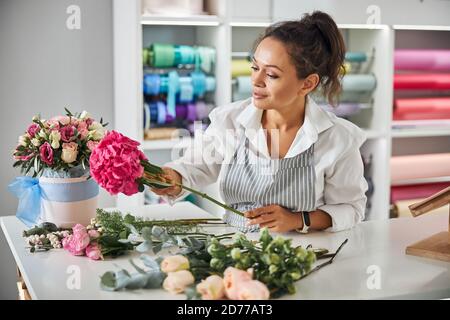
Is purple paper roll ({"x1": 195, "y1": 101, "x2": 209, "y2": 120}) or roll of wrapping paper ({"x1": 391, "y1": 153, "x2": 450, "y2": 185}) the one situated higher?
purple paper roll ({"x1": 195, "y1": 101, "x2": 209, "y2": 120})

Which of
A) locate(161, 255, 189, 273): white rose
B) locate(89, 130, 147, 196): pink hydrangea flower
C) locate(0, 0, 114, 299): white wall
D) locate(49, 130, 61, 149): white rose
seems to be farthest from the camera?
locate(0, 0, 114, 299): white wall

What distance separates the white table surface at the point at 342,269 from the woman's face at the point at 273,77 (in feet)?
1.13

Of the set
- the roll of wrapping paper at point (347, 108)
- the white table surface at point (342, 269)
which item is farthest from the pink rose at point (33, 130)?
the roll of wrapping paper at point (347, 108)

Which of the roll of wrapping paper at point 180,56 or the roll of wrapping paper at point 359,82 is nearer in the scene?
the roll of wrapping paper at point 180,56

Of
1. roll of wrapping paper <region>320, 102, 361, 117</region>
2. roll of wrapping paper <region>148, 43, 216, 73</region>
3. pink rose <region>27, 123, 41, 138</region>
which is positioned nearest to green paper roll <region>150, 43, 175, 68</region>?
roll of wrapping paper <region>148, 43, 216, 73</region>

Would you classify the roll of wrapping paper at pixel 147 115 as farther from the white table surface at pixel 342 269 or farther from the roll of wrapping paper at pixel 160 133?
the white table surface at pixel 342 269

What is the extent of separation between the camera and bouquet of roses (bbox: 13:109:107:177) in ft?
5.24

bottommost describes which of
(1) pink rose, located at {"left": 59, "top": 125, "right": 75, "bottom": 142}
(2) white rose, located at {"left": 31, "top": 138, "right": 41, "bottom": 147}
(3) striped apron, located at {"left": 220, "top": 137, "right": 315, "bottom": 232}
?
(3) striped apron, located at {"left": 220, "top": 137, "right": 315, "bottom": 232}

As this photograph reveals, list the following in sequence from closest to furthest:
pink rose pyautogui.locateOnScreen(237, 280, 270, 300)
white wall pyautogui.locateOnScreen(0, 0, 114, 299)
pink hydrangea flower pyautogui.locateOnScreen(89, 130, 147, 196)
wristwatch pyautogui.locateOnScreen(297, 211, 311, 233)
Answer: pink rose pyautogui.locateOnScreen(237, 280, 270, 300) → pink hydrangea flower pyautogui.locateOnScreen(89, 130, 147, 196) → wristwatch pyautogui.locateOnScreen(297, 211, 311, 233) → white wall pyautogui.locateOnScreen(0, 0, 114, 299)

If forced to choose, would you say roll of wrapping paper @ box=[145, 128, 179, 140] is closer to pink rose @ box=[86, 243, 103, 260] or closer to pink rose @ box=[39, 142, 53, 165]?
pink rose @ box=[39, 142, 53, 165]

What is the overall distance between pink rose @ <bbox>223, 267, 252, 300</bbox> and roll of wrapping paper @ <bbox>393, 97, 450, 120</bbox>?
7.91ft

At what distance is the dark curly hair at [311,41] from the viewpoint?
1806mm
